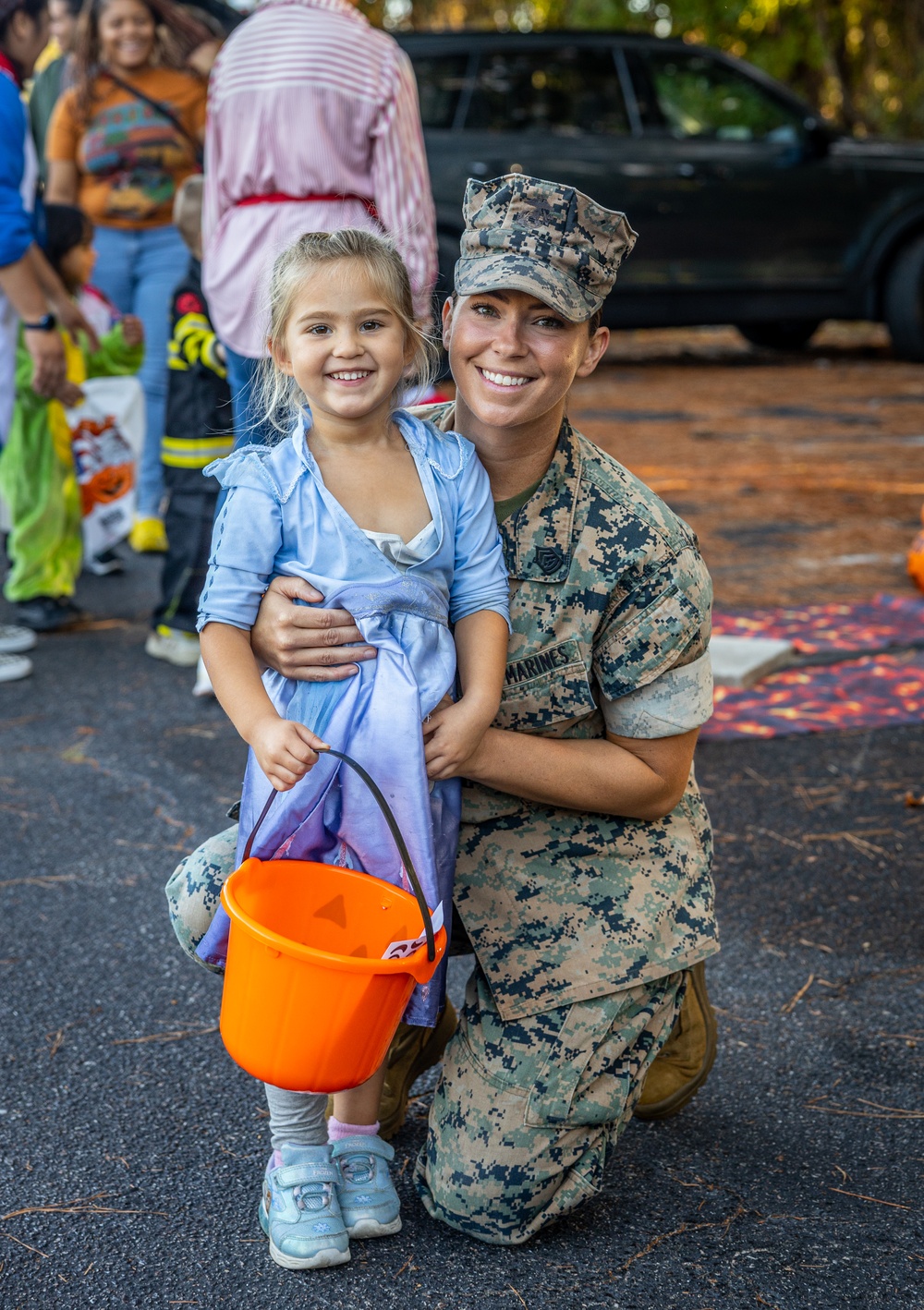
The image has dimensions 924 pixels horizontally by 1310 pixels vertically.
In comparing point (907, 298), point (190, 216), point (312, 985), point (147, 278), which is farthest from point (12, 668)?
point (907, 298)

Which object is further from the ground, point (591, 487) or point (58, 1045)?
point (591, 487)

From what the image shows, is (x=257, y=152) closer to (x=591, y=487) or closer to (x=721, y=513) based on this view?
(x=591, y=487)

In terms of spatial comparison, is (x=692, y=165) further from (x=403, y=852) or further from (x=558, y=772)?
(x=403, y=852)

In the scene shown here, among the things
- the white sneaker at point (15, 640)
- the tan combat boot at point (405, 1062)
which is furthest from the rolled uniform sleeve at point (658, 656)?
the white sneaker at point (15, 640)

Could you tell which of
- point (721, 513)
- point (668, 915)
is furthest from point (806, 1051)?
point (721, 513)

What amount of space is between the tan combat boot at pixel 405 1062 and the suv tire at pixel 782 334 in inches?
422

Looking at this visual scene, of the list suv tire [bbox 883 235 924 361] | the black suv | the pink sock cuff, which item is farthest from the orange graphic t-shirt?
suv tire [bbox 883 235 924 361]

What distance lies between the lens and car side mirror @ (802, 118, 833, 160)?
10.3m

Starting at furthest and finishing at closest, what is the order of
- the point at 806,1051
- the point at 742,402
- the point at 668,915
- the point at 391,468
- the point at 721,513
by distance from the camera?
the point at 742,402 < the point at 721,513 < the point at 806,1051 < the point at 668,915 < the point at 391,468

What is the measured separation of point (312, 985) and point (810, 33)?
17.4 metres

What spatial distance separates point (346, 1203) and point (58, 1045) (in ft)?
2.57

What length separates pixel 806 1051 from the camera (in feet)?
8.75

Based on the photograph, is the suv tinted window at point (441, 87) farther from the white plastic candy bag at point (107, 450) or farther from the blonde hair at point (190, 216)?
the blonde hair at point (190, 216)

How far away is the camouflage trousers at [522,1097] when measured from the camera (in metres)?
2.15
